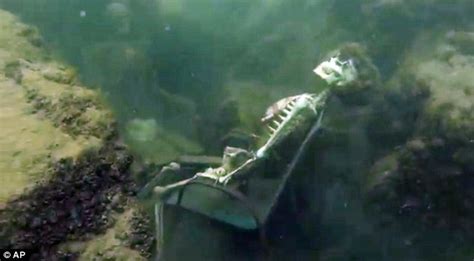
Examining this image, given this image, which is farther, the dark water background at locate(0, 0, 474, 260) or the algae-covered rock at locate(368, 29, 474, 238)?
the dark water background at locate(0, 0, 474, 260)

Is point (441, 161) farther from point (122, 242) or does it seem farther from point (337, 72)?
point (122, 242)

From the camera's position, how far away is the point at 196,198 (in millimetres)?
4141

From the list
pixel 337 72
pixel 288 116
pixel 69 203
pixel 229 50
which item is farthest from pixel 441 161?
pixel 69 203

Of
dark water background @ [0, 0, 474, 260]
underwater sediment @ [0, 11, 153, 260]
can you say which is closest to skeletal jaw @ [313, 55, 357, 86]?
dark water background @ [0, 0, 474, 260]

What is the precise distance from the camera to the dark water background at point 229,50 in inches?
193

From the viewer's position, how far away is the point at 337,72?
17.3 feet

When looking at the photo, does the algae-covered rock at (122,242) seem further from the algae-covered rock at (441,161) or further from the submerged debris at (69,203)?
the algae-covered rock at (441,161)

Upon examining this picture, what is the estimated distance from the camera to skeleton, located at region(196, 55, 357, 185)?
13.9 feet

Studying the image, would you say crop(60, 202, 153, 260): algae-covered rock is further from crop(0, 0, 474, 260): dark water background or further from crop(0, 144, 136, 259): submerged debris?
crop(0, 0, 474, 260): dark water background

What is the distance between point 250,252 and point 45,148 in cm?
205

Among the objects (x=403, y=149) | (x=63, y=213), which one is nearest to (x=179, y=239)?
(x=63, y=213)

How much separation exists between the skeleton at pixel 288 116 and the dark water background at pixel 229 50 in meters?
0.29

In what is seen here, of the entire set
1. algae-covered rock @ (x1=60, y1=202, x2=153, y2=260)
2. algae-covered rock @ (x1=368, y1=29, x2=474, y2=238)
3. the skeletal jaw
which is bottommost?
algae-covered rock @ (x1=60, y1=202, x2=153, y2=260)

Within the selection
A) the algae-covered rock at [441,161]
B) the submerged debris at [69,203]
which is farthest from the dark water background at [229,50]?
the submerged debris at [69,203]
